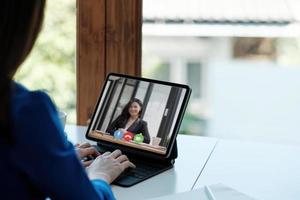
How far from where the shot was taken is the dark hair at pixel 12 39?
887mm

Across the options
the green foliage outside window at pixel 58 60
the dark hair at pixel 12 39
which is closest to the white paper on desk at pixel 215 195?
the dark hair at pixel 12 39

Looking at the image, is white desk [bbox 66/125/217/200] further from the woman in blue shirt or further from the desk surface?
the woman in blue shirt

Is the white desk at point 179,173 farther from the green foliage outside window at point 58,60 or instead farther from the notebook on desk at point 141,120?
the green foliage outside window at point 58,60

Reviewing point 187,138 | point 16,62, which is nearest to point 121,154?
point 187,138

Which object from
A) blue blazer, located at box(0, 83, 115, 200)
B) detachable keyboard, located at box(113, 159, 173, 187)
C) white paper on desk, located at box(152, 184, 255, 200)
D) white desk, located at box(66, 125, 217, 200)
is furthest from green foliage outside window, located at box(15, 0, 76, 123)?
blue blazer, located at box(0, 83, 115, 200)

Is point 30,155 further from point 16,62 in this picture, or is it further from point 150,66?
point 150,66

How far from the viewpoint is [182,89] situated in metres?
1.58

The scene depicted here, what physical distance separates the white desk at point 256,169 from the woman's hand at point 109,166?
8.0 inches

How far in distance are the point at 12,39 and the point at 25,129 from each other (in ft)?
0.49

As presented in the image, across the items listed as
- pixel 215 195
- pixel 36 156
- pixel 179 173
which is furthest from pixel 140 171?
pixel 36 156

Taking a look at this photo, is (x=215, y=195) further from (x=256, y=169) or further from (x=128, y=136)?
(x=128, y=136)

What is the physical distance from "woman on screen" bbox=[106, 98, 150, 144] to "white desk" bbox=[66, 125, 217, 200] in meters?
0.13

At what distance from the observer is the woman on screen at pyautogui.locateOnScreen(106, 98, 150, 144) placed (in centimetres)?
160

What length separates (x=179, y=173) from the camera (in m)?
1.53
